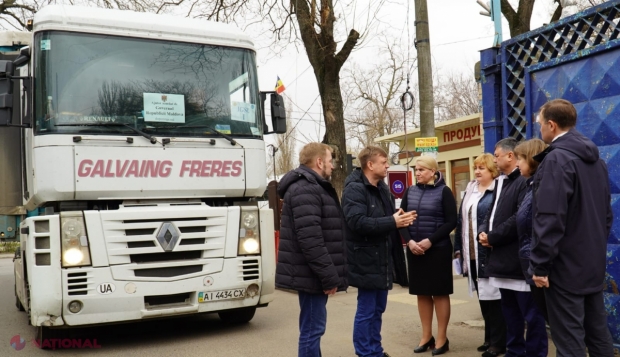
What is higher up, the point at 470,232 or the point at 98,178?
the point at 98,178

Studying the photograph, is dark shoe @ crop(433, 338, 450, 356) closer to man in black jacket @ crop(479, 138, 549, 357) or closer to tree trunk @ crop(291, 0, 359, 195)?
man in black jacket @ crop(479, 138, 549, 357)

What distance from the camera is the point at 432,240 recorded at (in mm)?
5488

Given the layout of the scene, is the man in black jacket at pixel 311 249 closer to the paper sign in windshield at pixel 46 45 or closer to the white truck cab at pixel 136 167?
the white truck cab at pixel 136 167

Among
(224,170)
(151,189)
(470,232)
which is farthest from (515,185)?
(151,189)

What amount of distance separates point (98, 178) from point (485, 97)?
400 cm

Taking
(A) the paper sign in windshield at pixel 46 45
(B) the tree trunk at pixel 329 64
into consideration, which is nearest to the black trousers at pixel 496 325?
(A) the paper sign in windshield at pixel 46 45

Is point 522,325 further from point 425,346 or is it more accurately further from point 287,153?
point 287,153

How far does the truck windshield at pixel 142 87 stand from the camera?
5992 millimetres

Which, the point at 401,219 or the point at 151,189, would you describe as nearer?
the point at 401,219

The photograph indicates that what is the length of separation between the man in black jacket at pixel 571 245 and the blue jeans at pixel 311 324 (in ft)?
5.08

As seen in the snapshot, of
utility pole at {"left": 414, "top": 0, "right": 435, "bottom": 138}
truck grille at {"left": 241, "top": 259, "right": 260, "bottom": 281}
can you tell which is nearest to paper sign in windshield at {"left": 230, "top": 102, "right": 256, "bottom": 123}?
truck grille at {"left": 241, "top": 259, "right": 260, "bottom": 281}

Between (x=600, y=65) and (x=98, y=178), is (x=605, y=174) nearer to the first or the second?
(x=600, y=65)

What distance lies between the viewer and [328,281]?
4.45 meters

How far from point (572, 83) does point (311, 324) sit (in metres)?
3.08
